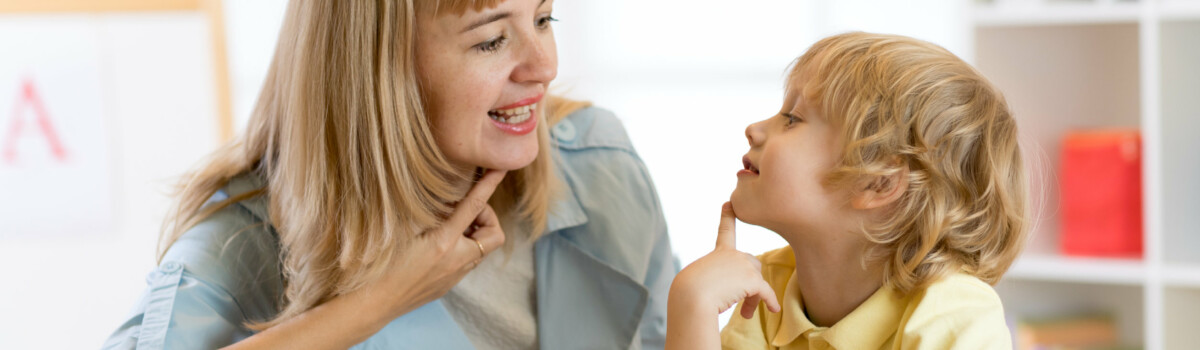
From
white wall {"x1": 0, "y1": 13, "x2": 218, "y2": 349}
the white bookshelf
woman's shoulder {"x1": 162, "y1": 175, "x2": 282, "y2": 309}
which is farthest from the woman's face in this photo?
white wall {"x1": 0, "y1": 13, "x2": 218, "y2": 349}

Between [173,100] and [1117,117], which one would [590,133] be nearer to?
[1117,117]

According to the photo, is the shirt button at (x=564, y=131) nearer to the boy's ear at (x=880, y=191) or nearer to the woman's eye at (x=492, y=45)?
the woman's eye at (x=492, y=45)

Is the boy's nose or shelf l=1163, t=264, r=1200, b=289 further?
shelf l=1163, t=264, r=1200, b=289

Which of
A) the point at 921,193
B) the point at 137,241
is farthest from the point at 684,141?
the point at 921,193

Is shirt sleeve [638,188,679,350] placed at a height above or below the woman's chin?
below

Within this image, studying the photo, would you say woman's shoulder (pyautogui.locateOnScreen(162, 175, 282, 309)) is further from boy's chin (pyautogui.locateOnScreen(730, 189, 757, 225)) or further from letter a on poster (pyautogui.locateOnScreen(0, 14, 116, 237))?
letter a on poster (pyautogui.locateOnScreen(0, 14, 116, 237))

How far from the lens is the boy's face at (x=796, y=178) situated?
3.63ft

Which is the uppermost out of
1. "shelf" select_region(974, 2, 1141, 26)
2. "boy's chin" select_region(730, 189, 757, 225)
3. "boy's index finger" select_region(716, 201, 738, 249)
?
"shelf" select_region(974, 2, 1141, 26)

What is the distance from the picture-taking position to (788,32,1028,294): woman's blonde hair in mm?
1070

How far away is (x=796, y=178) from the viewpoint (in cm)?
111

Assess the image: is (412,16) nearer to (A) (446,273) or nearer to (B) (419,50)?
(B) (419,50)

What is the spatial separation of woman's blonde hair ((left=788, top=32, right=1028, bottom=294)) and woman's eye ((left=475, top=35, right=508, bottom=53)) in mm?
404

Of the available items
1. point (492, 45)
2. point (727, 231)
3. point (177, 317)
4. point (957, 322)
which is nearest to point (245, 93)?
point (177, 317)

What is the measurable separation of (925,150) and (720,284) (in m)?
0.27
